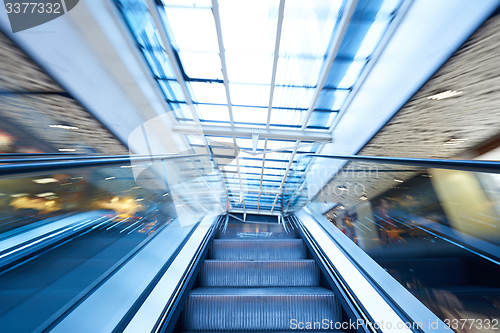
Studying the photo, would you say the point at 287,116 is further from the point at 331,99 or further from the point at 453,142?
the point at 453,142

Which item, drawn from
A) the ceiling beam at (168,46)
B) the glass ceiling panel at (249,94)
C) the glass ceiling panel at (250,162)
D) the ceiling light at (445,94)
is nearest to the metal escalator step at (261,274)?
the ceiling light at (445,94)

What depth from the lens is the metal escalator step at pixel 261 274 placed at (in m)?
2.86

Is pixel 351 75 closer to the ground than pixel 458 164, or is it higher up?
higher up

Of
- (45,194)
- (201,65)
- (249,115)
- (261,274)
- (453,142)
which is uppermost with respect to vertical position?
(201,65)

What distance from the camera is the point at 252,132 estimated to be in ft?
30.9

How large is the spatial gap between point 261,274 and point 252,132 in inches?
278

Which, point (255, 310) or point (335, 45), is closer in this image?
point (255, 310)

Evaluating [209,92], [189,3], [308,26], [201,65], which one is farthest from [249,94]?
→ [189,3]

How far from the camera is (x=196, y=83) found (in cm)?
716

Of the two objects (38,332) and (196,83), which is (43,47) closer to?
(196,83)

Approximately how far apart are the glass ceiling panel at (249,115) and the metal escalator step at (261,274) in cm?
632

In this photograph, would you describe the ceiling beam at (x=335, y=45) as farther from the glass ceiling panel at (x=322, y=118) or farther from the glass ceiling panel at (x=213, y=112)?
the glass ceiling panel at (x=213, y=112)

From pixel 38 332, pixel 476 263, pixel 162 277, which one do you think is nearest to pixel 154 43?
pixel 162 277

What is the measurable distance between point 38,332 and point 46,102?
17.2 ft
